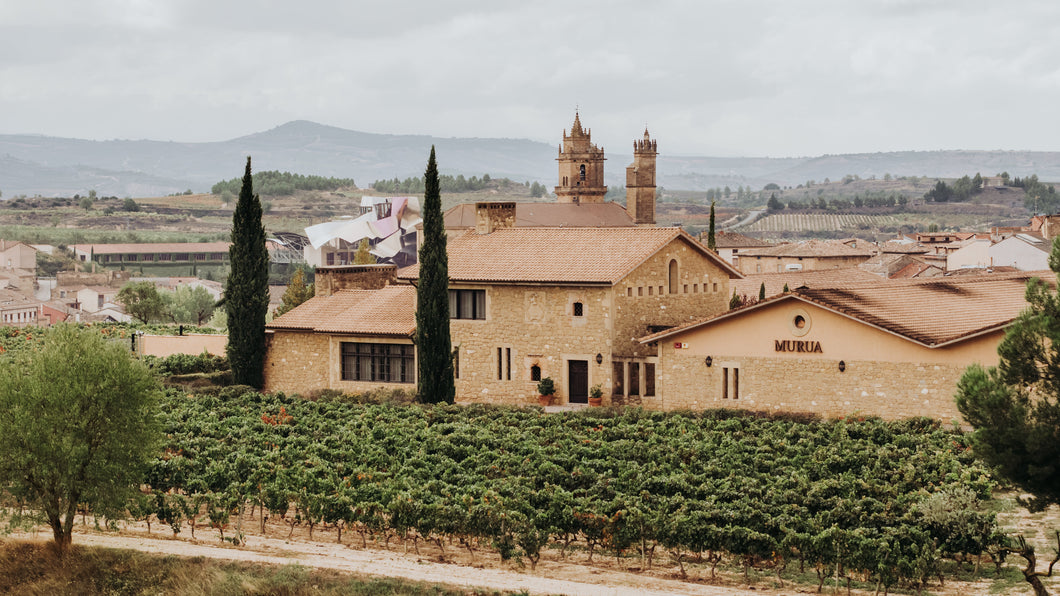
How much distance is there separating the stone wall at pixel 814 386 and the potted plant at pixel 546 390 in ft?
11.2

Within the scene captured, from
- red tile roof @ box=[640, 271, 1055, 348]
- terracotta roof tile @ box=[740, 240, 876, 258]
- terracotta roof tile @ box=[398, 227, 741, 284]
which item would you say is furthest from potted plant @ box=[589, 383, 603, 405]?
terracotta roof tile @ box=[740, 240, 876, 258]

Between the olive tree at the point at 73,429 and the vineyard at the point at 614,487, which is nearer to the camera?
the vineyard at the point at 614,487

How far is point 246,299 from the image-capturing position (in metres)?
45.9

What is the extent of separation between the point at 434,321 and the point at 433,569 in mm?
18106

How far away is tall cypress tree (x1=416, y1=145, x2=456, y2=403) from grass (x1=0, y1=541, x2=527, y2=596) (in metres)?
16.0

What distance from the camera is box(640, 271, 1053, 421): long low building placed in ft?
115

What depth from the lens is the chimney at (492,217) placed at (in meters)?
47.4

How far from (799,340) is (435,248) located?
11.6m

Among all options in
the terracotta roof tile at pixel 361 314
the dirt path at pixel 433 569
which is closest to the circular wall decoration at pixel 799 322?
the terracotta roof tile at pixel 361 314

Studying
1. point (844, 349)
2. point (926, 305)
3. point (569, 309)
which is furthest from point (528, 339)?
point (926, 305)

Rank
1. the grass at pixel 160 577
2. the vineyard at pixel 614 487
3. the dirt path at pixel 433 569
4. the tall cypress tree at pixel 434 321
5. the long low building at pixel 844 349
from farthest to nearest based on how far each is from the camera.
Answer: the tall cypress tree at pixel 434 321 < the long low building at pixel 844 349 < the grass at pixel 160 577 < the vineyard at pixel 614 487 < the dirt path at pixel 433 569

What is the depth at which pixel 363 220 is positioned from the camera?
16925cm

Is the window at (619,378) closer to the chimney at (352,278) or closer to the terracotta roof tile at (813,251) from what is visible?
the chimney at (352,278)

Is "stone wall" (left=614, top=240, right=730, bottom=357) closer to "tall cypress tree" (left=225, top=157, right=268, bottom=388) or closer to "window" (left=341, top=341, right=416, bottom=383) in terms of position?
"window" (left=341, top=341, right=416, bottom=383)
